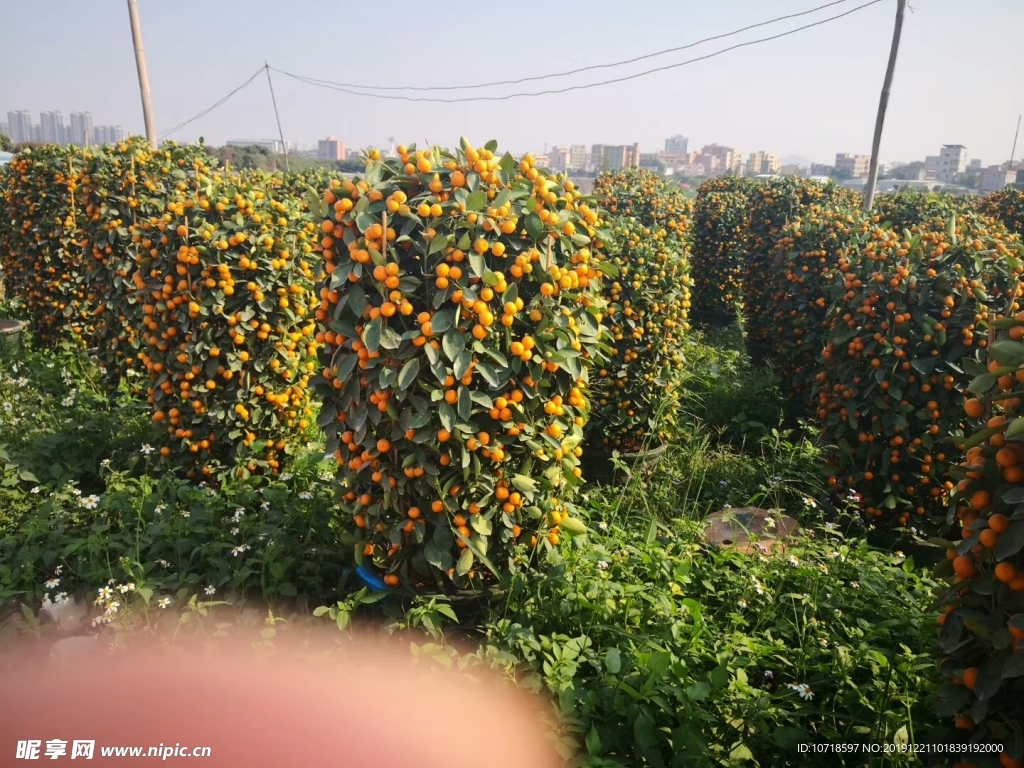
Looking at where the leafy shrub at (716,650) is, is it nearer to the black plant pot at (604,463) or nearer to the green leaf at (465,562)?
the green leaf at (465,562)

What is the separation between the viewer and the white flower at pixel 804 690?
7.20 ft

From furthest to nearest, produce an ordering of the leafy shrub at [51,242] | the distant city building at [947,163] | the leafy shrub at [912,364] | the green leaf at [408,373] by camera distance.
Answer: the distant city building at [947,163]
the leafy shrub at [51,242]
the leafy shrub at [912,364]
the green leaf at [408,373]

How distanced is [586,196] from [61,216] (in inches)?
214

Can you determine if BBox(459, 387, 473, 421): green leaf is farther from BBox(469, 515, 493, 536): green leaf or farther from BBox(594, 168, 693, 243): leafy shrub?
BBox(594, 168, 693, 243): leafy shrub

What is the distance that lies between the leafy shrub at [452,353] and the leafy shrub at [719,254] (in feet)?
22.0

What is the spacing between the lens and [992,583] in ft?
5.58

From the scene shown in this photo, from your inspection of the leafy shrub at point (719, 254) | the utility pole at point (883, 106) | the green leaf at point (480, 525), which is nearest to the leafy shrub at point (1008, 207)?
the utility pole at point (883, 106)

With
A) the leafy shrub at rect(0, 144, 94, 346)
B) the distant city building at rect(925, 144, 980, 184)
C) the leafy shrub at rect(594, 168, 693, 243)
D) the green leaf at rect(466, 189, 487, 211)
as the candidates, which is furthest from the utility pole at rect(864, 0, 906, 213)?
the distant city building at rect(925, 144, 980, 184)

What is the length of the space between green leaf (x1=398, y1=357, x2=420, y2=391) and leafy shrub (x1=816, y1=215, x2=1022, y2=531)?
101 inches

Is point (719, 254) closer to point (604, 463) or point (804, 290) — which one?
point (804, 290)

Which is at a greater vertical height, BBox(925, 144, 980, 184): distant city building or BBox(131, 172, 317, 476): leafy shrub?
BBox(925, 144, 980, 184): distant city building

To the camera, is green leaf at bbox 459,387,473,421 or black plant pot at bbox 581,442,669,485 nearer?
green leaf at bbox 459,387,473,421

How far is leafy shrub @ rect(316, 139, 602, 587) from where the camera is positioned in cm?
238

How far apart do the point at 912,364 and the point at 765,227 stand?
427 centimetres
